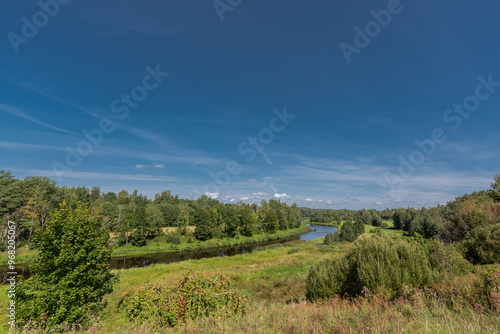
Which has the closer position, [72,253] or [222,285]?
[222,285]

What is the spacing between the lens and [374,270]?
11.4 meters

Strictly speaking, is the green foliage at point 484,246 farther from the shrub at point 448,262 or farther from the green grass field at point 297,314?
the green grass field at point 297,314

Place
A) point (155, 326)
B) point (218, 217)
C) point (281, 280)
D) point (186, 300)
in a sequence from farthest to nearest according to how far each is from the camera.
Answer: point (218, 217) < point (281, 280) < point (186, 300) < point (155, 326)

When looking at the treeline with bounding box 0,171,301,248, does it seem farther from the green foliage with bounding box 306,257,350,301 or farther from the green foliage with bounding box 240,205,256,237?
the green foliage with bounding box 306,257,350,301

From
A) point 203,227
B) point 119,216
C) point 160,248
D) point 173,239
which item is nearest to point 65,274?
point 160,248

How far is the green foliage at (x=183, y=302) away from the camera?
27.0ft

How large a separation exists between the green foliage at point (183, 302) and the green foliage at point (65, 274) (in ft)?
12.9

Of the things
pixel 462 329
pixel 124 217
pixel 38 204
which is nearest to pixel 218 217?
pixel 124 217

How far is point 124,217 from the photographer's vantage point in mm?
63906

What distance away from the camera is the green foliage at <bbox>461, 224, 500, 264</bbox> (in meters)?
20.3

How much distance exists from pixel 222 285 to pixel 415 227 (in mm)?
90395

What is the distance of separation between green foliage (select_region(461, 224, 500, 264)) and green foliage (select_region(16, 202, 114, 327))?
A: 34.2 metres

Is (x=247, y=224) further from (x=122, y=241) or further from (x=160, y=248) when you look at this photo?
(x=122, y=241)

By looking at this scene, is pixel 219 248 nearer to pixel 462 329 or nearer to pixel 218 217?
pixel 218 217
